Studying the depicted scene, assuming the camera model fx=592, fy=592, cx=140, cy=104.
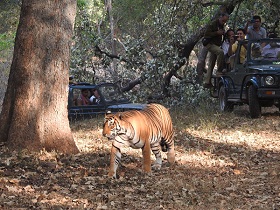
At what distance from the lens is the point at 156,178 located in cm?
766

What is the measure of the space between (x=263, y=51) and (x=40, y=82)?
7126 millimetres

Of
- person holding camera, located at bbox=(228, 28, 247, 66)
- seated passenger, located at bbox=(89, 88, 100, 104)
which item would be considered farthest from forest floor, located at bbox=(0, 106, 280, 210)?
seated passenger, located at bbox=(89, 88, 100, 104)

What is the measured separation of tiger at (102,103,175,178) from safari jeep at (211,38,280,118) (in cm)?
515

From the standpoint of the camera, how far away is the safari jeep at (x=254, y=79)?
517 inches

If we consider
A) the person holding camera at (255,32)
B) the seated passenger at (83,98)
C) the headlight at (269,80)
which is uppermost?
the person holding camera at (255,32)

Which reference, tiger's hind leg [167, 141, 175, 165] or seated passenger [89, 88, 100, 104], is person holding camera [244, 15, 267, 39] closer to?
seated passenger [89, 88, 100, 104]

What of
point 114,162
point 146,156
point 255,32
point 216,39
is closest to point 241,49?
point 255,32

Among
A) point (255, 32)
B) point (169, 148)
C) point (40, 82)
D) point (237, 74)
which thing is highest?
point (255, 32)

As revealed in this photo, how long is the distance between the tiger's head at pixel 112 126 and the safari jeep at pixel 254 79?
6587 mm

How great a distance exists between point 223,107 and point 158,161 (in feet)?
25.4

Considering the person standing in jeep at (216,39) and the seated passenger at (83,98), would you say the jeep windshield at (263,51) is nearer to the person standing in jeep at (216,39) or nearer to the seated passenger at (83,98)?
the person standing in jeep at (216,39)

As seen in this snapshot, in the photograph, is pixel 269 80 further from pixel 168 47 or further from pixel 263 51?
pixel 168 47

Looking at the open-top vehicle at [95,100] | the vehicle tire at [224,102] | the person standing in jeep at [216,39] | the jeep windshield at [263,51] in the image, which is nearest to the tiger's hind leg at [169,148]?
the jeep windshield at [263,51]

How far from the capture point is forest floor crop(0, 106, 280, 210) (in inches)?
255
